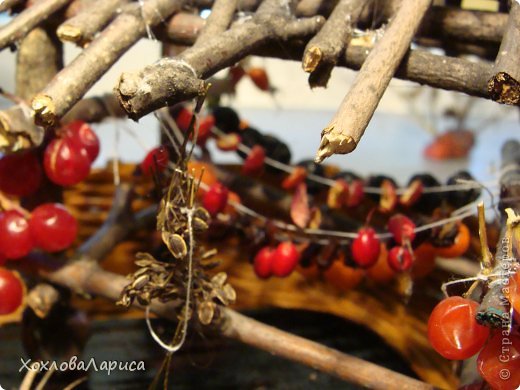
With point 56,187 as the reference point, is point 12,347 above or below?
below

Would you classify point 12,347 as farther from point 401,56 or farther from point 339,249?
point 401,56

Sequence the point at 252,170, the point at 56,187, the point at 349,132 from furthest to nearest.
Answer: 1. the point at 252,170
2. the point at 56,187
3. the point at 349,132

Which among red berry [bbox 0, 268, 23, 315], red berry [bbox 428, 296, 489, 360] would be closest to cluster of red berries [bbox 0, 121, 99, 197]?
red berry [bbox 0, 268, 23, 315]

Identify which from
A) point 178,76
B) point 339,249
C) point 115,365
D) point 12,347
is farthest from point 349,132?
point 12,347

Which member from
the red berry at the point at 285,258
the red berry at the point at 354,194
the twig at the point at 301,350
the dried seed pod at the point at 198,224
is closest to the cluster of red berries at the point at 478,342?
Result: the twig at the point at 301,350

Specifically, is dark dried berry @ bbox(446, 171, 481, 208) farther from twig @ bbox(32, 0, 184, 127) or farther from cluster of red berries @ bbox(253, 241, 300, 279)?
twig @ bbox(32, 0, 184, 127)

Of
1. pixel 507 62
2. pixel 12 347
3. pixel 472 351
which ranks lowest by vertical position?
pixel 12 347
